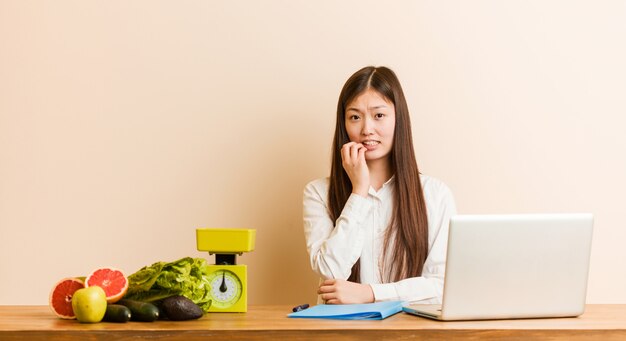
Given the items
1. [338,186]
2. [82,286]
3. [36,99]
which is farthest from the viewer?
[36,99]

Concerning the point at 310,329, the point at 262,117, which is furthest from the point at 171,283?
the point at 262,117

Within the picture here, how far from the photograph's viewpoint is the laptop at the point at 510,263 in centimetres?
197

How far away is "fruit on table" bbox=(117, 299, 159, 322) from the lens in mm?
1996

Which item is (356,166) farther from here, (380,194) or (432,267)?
(432,267)

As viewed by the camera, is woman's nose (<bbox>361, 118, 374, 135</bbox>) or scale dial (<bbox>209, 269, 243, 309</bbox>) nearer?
scale dial (<bbox>209, 269, 243, 309</bbox>)

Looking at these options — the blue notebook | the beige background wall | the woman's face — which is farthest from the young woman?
the blue notebook

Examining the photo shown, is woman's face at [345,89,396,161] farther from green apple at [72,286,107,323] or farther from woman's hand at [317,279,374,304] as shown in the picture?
green apple at [72,286,107,323]

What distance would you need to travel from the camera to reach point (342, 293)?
2416 millimetres

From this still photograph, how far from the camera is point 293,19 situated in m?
3.23

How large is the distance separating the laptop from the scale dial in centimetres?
58

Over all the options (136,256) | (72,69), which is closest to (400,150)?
(136,256)

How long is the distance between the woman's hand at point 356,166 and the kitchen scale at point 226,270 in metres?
0.55

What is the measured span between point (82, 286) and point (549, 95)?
2.10m

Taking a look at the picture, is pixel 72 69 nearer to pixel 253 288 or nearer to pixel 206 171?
pixel 206 171
